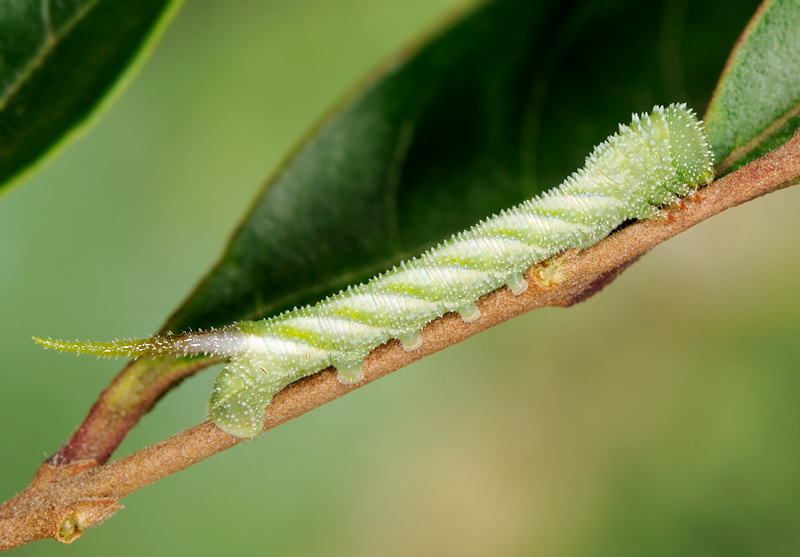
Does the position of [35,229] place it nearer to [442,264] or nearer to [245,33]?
[245,33]

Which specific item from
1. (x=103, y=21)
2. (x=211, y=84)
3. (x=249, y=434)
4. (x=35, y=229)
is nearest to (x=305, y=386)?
(x=249, y=434)

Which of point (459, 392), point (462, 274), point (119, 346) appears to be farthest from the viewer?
point (459, 392)

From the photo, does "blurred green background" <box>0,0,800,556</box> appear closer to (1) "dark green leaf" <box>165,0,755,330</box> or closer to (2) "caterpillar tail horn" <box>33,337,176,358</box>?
(1) "dark green leaf" <box>165,0,755,330</box>

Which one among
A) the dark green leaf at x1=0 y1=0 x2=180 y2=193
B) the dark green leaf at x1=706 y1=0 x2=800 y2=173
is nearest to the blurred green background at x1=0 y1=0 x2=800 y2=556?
the dark green leaf at x1=0 y1=0 x2=180 y2=193

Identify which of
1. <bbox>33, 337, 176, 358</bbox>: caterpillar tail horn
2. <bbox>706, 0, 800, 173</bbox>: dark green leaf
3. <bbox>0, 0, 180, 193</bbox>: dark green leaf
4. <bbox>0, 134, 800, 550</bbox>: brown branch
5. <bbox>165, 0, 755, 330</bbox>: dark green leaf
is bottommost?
<bbox>0, 134, 800, 550</bbox>: brown branch

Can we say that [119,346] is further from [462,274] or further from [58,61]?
[58,61]

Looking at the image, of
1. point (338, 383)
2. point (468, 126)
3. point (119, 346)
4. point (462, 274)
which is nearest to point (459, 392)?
point (468, 126)

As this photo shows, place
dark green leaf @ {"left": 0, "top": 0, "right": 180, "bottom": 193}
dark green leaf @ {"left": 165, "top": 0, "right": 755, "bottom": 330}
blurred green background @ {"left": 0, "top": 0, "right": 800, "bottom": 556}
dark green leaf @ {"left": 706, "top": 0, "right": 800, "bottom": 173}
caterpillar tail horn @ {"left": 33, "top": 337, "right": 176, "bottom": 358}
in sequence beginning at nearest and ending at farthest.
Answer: caterpillar tail horn @ {"left": 33, "top": 337, "right": 176, "bottom": 358}, dark green leaf @ {"left": 706, "top": 0, "right": 800, "bottom": 173}, dark green leaf @ {"left": 0, "top": 0, "right": 180, "bottom": 193}, dark green leaf @ {"left": 165, "top": 0, "right": 755, "bottom": 330}, blurred green background @ {"left": 0, "top": 0, "right": 800, "bottom": 556}

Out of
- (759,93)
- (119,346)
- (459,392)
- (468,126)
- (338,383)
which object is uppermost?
(459,392)
